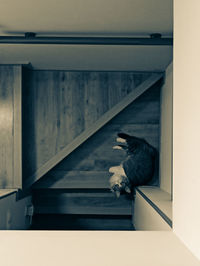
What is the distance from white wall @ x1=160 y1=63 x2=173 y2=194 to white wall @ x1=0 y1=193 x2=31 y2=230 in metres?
1.67

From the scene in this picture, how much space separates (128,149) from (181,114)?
2.60 m

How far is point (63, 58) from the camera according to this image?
363 centimetres

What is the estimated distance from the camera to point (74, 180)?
14.6ft

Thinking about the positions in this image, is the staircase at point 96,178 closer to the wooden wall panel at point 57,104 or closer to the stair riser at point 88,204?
the stair riser at point 88,204

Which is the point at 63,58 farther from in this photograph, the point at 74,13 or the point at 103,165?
the point at 103,165

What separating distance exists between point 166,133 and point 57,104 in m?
1.41

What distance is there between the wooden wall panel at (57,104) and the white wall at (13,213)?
1.66ft

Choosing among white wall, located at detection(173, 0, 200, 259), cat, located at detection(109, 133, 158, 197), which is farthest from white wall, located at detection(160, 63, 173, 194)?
white wall, located at detection(173, 0, 200, 259)

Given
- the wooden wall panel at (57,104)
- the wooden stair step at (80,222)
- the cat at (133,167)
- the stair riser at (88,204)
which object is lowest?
the wooden stair step at (80,222)

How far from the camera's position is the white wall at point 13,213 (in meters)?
3.26

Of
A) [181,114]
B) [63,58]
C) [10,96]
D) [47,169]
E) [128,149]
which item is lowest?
[47,169]

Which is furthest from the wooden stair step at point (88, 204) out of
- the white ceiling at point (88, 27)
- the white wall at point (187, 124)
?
the white wall at point (187, 124)

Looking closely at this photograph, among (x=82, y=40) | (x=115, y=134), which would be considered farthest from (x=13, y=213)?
(x=82, y=40)
